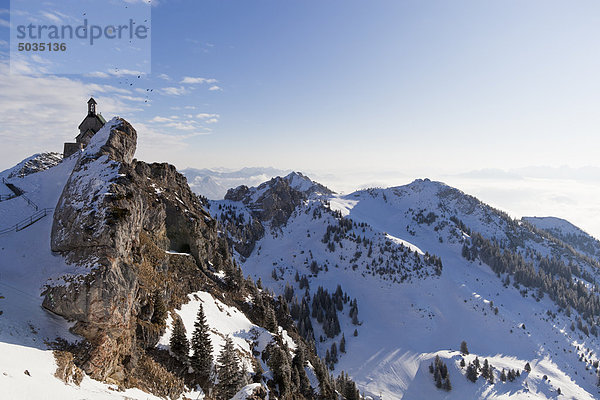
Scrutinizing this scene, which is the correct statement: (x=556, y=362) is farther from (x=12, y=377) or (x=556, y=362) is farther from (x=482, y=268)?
(x=12, y=377)

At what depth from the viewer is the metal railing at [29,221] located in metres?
31.5

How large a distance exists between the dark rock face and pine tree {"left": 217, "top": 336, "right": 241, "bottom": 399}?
301 inches

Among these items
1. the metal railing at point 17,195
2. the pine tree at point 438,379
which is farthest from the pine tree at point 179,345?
the pine tree at point 438,379

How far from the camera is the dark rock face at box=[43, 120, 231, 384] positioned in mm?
22750

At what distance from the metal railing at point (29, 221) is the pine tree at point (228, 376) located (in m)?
25.7

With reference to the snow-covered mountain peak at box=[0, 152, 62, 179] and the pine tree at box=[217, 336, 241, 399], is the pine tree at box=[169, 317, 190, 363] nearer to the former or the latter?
the pine tree at box=[217, 336, 241, 399]

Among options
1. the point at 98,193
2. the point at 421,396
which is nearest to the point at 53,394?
the point at 98,193

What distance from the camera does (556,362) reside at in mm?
111312

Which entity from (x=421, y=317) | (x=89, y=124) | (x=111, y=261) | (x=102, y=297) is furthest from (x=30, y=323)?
(x=421, y=317)

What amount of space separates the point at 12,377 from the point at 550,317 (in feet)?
609

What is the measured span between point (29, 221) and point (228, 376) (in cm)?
2810

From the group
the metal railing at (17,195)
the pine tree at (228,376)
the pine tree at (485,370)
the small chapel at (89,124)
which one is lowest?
the pine tree at (485,370)

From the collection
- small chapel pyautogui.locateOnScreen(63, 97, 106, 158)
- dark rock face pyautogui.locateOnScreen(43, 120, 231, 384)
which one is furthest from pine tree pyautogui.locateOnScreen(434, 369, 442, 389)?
small chapel pyautogui.locateOnScreen(63, 97, 106, 158)

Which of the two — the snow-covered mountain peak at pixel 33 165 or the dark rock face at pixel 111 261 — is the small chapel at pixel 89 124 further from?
the dark rock face at pixel 111 261
